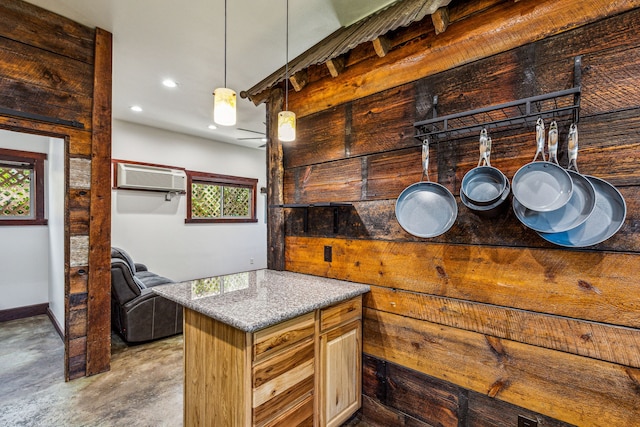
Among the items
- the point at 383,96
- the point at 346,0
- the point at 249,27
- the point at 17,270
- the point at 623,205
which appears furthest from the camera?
the point at 17,270

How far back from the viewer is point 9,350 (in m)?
2.86

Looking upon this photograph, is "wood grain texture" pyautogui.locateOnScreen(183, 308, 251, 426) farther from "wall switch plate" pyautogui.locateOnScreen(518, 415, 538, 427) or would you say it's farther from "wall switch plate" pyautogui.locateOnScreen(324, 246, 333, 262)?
"wall switch plate" pyautogui.locateOnScreen(518, 415, 538, 427)

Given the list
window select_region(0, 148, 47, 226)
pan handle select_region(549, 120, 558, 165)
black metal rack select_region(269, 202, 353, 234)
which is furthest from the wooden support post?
window select_region(0, 148, 47, 226)

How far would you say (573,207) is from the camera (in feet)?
3.90

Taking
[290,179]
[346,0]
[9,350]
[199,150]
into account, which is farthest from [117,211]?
[346,0]

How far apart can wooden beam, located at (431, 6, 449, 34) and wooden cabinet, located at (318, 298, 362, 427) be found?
62.5 inches

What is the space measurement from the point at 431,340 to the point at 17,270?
15.9 ft

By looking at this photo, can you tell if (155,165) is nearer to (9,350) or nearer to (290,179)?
(9,350)

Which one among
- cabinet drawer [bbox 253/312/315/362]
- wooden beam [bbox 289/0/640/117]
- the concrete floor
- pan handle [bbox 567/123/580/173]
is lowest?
the concrete floor

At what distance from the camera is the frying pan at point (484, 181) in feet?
4.46

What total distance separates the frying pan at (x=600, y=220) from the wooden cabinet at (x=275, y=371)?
3.70 ft

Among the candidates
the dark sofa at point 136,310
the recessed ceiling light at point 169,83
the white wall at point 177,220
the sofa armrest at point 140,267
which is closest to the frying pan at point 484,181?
the dark sofa at point 136,310

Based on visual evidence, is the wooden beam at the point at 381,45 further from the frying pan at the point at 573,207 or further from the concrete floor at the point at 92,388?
the concrete floor at the point at 92,388

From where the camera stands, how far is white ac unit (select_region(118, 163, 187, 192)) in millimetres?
4270
